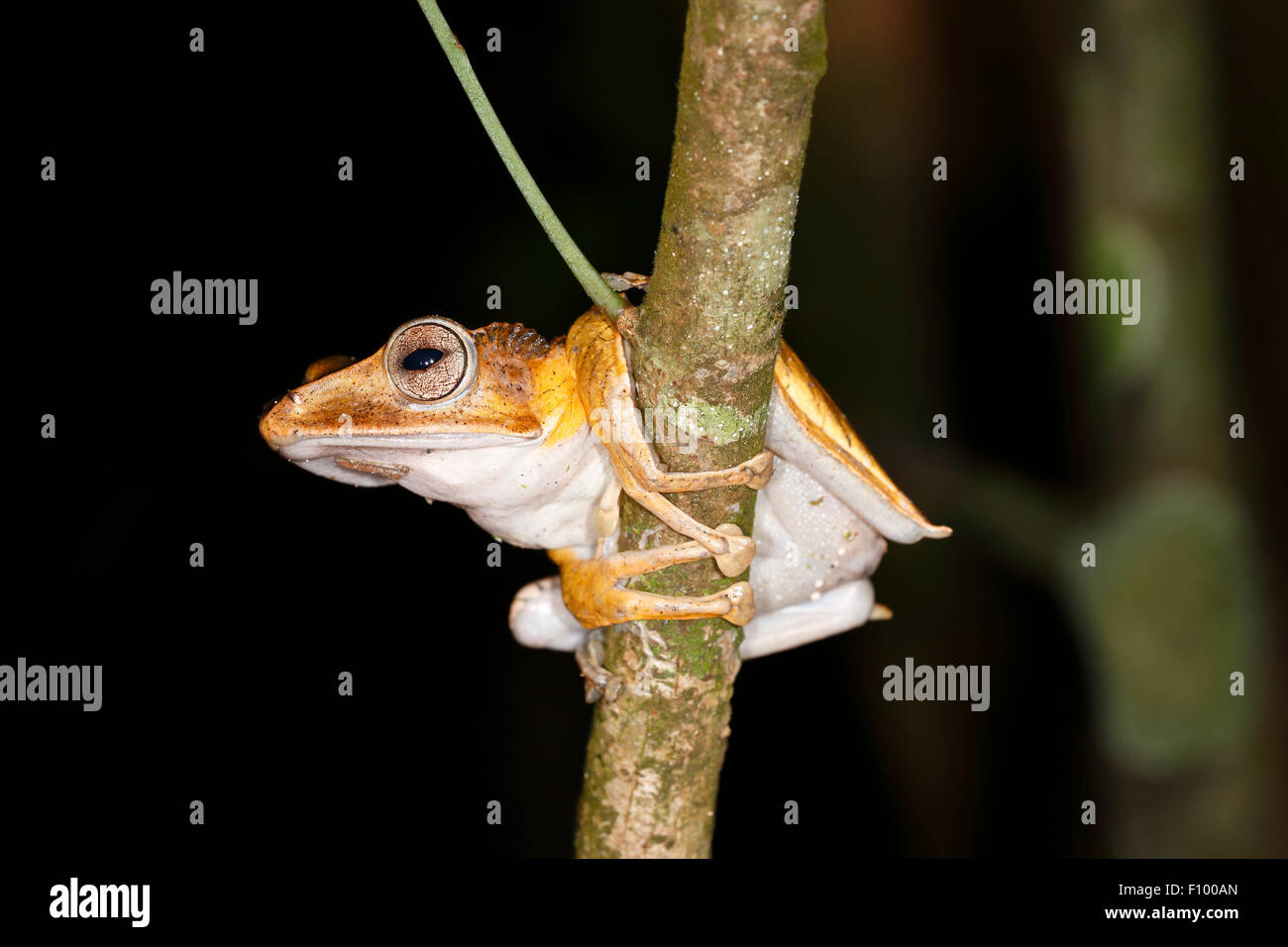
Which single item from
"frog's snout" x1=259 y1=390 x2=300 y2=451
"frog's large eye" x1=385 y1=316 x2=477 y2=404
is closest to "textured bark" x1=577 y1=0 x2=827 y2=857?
"frog's large eye" x1=385 y1=316 x2=477 y2=404

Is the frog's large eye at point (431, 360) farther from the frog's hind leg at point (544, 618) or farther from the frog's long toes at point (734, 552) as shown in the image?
the frog's hind leg at point (544, 618)

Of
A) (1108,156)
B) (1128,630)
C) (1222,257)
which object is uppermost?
(1108,156)

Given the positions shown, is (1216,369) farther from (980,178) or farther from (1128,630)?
(980,178)

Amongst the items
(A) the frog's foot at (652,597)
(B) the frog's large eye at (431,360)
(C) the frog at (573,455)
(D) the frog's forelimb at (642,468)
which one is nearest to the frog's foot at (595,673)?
(C) the frog at (573,455)

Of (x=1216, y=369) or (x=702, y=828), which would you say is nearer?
(x=702, y=828)

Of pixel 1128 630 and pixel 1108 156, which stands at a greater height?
pixel 1108 156

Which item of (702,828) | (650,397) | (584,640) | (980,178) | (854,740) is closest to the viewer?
(650,397)

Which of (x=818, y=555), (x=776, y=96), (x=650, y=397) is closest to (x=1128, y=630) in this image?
(x=818, y=555)

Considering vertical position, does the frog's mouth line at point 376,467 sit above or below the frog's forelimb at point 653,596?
above
